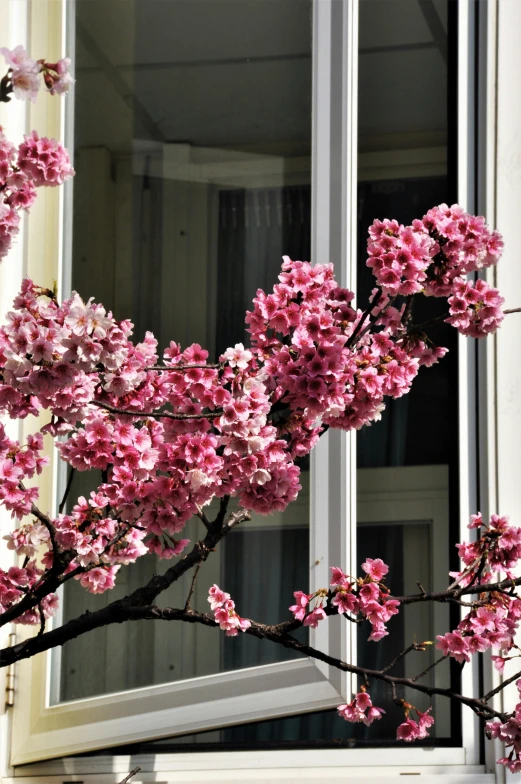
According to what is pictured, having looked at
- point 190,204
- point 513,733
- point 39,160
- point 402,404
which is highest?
point 190,204

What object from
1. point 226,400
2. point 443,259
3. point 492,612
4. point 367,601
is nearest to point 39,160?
point 226,400

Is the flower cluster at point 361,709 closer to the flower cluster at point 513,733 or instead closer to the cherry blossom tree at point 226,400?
the cherry blossom tree at point 226,400

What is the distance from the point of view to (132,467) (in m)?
1.77

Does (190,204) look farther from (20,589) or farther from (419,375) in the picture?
(20,589)

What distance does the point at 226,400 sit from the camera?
1704 mm

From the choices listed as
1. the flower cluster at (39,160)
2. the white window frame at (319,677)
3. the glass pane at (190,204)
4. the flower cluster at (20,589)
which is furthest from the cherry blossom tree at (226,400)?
the glass pane at (190,204)

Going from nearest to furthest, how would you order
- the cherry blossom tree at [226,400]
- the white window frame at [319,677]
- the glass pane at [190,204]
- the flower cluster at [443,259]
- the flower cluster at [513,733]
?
→ the cherry blossom tree at [226,400]
the flower cluster at [443,259]
the flower cluster at [513,733]
the white window frame at [319,677]
the glass pane at [190,204]

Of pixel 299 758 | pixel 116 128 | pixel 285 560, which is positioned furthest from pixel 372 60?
pixel 299 758

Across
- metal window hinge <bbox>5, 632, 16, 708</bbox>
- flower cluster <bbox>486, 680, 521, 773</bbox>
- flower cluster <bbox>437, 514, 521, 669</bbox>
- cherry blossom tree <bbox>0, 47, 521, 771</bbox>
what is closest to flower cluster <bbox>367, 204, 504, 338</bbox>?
cherry blossom tree <bbox>0, 47, 521, 771</bbox>

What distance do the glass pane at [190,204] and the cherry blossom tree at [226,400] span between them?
2.10ft

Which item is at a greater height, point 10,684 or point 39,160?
point 39,160

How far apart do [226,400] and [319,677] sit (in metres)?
1.00

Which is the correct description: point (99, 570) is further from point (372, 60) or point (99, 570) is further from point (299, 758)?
point (372, 60)

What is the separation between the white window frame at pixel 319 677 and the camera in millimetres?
2475
